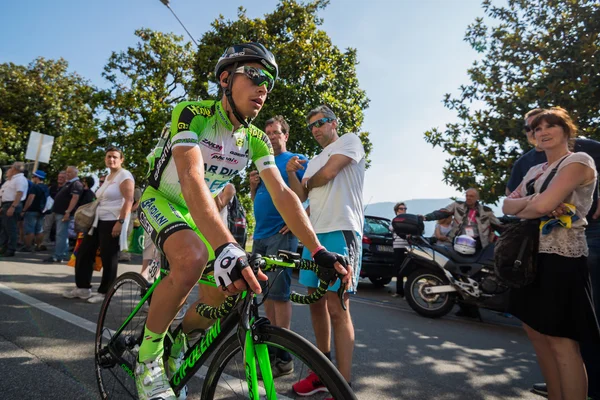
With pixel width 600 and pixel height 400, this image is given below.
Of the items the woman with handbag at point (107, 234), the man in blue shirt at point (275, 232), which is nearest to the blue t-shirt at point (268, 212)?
the man in blue shirt at point (275, 232)

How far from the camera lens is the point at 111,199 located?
511 centimetres

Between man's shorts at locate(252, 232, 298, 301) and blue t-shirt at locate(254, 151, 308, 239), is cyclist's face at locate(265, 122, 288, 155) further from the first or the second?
man's shorts at locate(252, 232, 298, 301)

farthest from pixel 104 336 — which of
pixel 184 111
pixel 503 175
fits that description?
pixel 503 175

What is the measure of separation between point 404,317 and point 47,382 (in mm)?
4639

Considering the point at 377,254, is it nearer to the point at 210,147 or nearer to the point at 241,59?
the point at 210,147

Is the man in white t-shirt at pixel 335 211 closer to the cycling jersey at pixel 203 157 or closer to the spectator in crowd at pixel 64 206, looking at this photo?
the cycling jersey at pixel 203 157

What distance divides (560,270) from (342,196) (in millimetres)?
1458

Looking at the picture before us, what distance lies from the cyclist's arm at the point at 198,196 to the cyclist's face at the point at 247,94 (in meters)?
0.39

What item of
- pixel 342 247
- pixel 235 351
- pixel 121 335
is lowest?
pixel 121 335

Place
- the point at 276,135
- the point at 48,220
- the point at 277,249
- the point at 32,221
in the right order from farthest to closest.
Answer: the point at 48,220, the point at 32,221, the point at 276,135, the point at 277,249

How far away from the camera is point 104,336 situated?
2.54 m

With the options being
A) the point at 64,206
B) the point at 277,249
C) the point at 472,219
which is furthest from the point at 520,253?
the point at 64,206

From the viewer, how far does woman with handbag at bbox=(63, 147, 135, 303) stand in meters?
4.99

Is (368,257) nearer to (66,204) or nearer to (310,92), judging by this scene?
(66,204)
